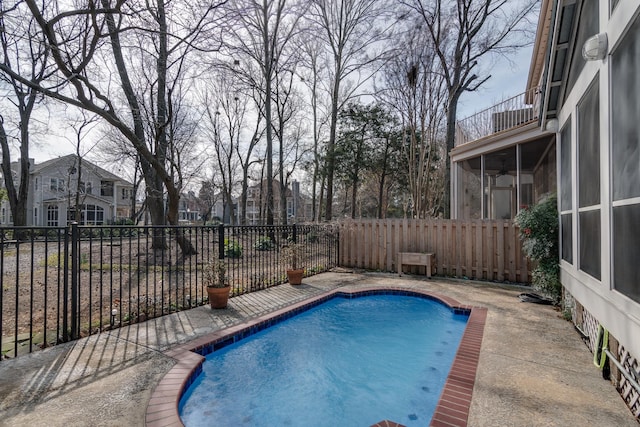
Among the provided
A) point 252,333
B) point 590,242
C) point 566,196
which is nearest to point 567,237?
point 566,196

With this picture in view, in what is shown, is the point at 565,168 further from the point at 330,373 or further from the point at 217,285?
the point at 217,285

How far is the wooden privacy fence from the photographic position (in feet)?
23.8

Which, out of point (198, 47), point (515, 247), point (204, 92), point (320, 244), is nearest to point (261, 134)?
point (204, 92)

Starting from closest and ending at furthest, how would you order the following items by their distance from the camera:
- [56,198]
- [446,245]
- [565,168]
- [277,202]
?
1. [565,168]
2. [446,245]
3. [56,198]
4. [277,202]

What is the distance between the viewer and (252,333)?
430 centimetres

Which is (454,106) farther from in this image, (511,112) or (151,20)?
(151,20)

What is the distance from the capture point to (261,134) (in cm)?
2261

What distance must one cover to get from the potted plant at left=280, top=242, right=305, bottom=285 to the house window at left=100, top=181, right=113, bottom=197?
3228 centimetres

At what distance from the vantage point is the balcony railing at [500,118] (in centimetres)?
1000

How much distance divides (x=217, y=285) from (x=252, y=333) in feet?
3.74

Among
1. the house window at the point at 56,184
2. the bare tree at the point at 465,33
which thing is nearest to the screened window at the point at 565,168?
the bare tree at the point at 465,33

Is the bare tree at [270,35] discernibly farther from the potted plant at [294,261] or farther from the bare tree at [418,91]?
the potted plant at [294,261]

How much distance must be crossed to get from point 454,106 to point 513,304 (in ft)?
35.0

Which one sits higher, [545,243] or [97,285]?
[545,243]
